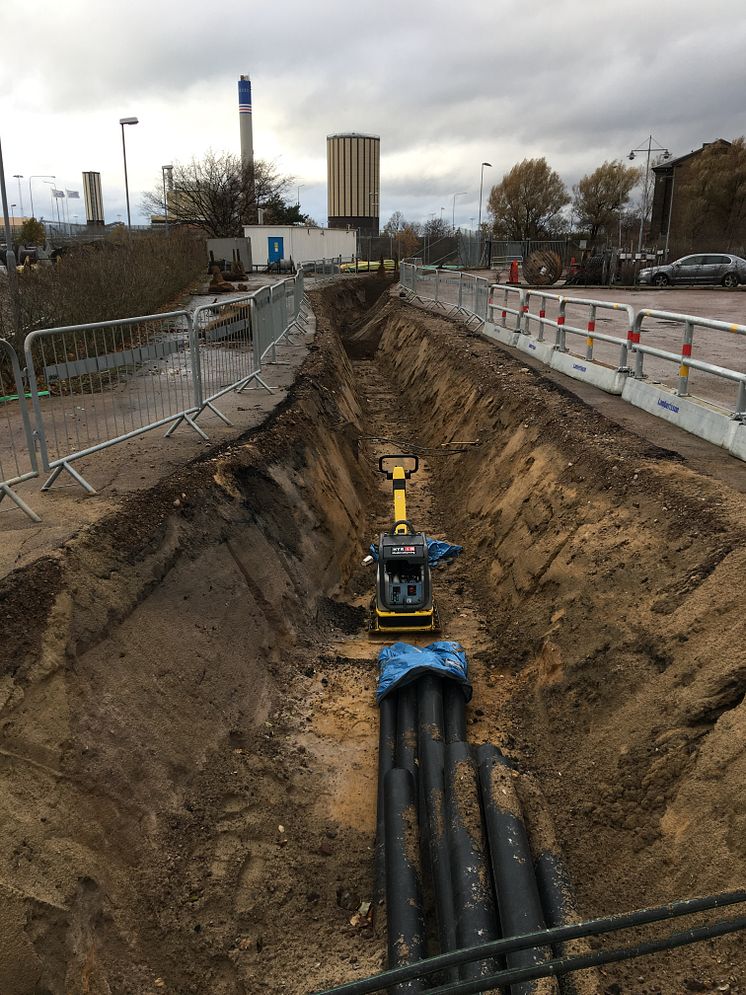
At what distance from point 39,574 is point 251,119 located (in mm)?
80366

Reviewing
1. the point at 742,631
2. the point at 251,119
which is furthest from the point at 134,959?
the point at 251,119

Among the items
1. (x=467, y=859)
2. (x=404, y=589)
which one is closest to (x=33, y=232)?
(x=404, y=589)

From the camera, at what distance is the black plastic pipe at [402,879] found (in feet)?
13.0

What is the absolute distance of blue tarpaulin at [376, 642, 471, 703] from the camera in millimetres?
6055

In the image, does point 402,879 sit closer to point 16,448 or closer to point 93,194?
point 16,448

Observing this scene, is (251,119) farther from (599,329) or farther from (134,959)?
(134,959)

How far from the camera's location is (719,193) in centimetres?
5066

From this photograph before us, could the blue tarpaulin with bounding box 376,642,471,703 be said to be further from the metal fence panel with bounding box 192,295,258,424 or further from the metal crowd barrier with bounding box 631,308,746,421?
the metal fence panel with bounding box 192,295,258,424

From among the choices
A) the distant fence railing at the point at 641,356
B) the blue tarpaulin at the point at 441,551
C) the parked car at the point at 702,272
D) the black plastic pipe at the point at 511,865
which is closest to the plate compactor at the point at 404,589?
the blue tarpaulin at the point at 441,551

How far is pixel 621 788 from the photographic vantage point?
4.64 metres

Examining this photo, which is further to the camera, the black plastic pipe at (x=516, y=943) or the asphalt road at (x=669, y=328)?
the asphalt road at (x=669, y=328)

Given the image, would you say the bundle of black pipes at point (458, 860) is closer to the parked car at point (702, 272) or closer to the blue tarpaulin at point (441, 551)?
the blue tarpaulin at point (441, 551)

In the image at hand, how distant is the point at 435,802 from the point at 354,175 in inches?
4771

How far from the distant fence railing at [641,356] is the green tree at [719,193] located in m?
36.6
